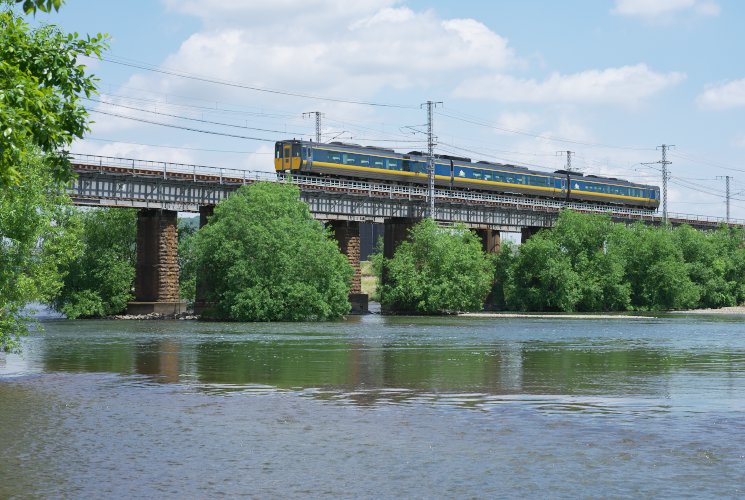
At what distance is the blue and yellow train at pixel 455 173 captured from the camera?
90.9 meters

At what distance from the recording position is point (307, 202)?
3290 inches

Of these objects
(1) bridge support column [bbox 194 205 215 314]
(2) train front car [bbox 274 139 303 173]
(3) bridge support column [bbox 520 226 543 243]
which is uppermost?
(2) train front car [bbox 274 139 303 173]

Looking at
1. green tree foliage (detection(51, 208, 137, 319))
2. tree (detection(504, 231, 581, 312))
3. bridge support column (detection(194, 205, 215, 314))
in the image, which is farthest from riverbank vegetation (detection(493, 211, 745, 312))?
green tree foliage (detection(51, 208, 137, 319))

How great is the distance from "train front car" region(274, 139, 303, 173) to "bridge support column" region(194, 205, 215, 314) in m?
11.2

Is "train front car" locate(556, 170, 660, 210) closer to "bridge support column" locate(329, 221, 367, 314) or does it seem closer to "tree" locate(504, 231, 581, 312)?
"tree" locate(504, 231, 581, 312)

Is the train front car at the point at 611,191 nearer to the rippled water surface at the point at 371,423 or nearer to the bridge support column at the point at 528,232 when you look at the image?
the bridge support column at the point at 528,232

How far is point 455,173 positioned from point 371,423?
84.2 meters

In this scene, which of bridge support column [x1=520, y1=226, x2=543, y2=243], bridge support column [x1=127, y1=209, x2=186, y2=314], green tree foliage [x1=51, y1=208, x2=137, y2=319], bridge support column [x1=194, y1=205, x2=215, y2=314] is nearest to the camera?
bridge support column [x1=194, y1=205, x2=215, y2=314]

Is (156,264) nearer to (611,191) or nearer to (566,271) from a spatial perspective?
(566,271)

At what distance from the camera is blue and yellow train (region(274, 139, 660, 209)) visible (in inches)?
3578

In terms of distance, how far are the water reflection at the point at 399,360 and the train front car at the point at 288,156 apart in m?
30.3

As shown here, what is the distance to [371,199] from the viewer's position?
91.5m

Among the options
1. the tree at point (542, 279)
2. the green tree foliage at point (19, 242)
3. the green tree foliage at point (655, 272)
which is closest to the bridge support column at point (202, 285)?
the tree at point (542, 279)

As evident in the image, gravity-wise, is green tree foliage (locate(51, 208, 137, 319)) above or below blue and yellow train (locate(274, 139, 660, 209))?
below
